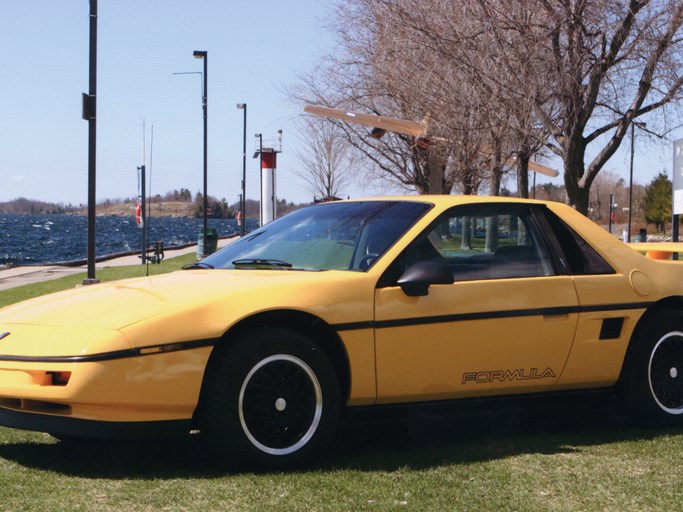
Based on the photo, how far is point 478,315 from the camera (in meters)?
5.27

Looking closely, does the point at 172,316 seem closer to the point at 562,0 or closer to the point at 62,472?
the point at 62,472

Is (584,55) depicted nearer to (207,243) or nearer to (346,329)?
(346,329)

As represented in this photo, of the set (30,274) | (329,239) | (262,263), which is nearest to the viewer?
(262,263)

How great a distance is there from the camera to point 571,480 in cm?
467

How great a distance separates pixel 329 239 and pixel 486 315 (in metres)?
1.01

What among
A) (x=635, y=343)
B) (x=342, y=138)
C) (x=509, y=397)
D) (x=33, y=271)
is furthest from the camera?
(x=342, y=138)

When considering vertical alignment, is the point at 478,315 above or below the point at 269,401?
above

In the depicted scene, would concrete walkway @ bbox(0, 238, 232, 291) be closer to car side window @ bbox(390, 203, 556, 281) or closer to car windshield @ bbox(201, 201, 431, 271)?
car windshield @ bbox(201, 201, 431, 271)

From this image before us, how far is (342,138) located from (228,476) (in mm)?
31042

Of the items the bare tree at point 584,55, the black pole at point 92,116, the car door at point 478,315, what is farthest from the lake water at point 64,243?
the car door at point 478,315

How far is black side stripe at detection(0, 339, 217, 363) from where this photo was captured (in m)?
4.42

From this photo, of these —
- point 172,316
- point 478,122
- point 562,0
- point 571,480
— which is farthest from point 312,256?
point 478,122

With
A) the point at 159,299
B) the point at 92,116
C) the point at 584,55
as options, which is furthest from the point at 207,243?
the point at 159,299

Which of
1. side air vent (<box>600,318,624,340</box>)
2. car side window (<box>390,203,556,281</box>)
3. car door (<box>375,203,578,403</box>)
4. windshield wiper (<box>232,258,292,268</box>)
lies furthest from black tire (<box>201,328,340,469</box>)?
side air vent (<box>600,318,624,340</box>)
